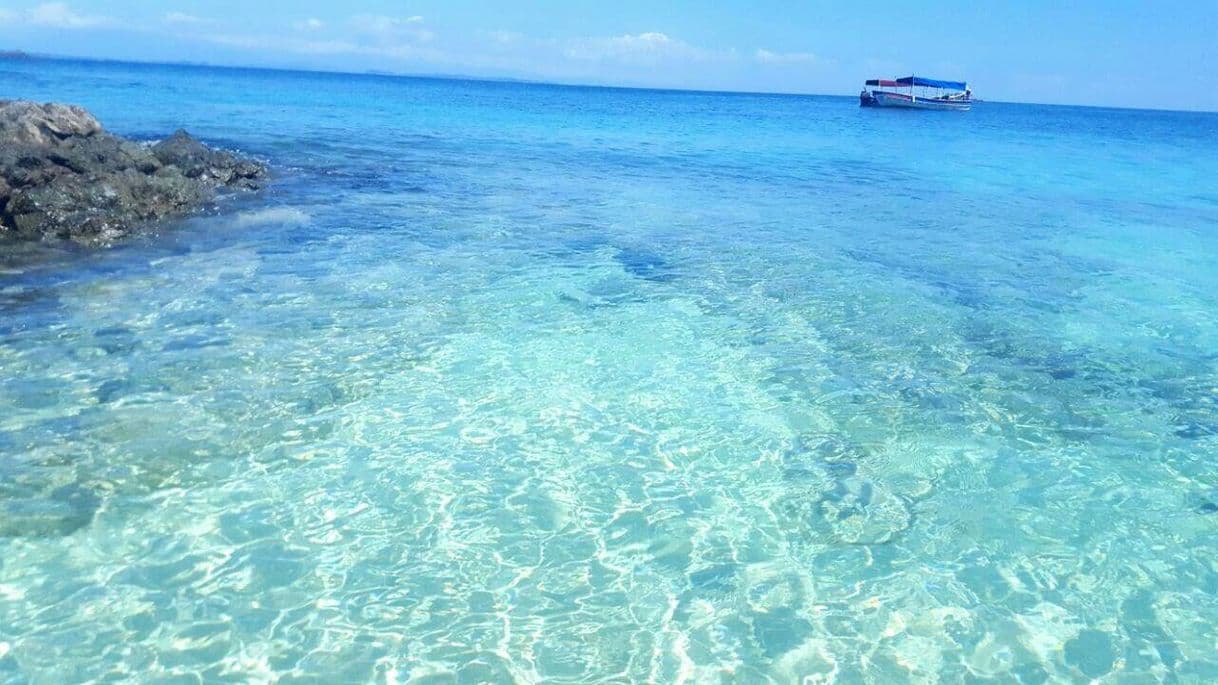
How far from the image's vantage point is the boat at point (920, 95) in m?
87.3

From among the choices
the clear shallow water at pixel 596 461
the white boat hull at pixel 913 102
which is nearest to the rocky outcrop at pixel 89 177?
the clear shallow water at pixel 596 461

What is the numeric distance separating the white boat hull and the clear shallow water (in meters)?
77.7

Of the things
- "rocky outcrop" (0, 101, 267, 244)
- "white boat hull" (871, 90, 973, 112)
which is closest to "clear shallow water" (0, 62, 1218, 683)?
"rocky outcrop" (0, 101, 267, 244)

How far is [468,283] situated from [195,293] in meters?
3.64

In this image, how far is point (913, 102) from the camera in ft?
284

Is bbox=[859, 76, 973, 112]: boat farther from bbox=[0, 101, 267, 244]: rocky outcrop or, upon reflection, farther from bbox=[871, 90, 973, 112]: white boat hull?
bbox=[0, 101, 267, 244]: rocky outcrop

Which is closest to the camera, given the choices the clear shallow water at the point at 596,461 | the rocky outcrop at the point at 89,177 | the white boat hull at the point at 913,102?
the clear shallow water at the point at 596,461

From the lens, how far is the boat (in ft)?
286

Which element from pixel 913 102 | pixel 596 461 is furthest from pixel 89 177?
pixel 913 102

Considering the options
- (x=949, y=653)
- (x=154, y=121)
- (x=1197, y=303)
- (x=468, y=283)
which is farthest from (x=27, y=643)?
(x=154, y=121)

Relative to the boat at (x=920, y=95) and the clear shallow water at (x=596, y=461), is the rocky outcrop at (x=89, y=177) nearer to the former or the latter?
the clear shallow water at (x=596, y=461)

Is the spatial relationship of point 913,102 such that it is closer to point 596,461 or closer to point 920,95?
point 920,95

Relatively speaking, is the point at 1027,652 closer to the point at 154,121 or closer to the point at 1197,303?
the point at 1197,303

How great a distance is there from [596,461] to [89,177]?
12.8 m
